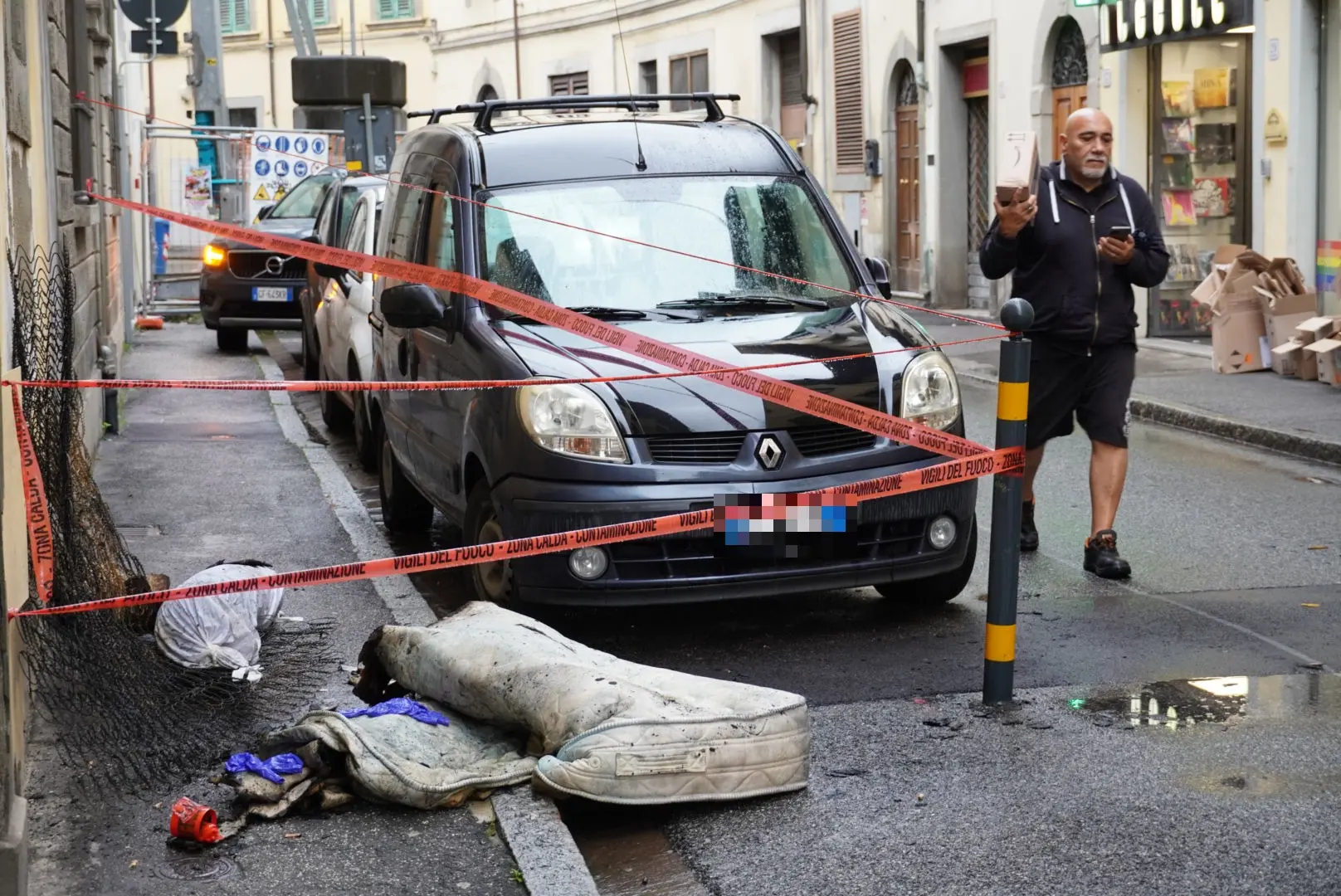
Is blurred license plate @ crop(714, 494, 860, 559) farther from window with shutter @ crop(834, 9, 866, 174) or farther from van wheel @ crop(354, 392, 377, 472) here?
window with shutter @ crop(834, 9, 866, 174)

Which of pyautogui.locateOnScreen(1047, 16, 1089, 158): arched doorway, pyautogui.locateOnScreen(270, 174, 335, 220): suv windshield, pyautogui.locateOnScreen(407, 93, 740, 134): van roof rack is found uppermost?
pyautogui.locateOnScreen(1047, 16, 1089, 158): arched doorway

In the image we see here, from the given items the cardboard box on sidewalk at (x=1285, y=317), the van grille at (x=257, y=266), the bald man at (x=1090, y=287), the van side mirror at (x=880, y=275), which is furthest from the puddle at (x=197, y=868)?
the van grille at (x=257, y=266)

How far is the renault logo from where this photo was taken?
20.2ft

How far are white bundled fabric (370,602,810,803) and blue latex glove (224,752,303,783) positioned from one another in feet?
1.83

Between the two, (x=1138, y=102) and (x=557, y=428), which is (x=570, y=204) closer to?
(x=557, y=428)

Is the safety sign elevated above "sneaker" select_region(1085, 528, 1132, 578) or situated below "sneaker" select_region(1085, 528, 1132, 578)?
above

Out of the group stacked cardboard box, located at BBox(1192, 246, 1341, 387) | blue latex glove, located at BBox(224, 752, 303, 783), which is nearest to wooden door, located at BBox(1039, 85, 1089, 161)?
stacked cardboard box, located at BBox(1192, 246, 1341, 387)

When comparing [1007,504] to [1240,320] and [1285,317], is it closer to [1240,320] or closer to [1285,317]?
[1285,317]

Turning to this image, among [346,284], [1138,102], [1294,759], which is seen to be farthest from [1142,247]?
[1138,102]

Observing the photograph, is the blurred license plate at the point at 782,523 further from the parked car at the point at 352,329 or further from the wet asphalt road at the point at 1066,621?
the parked car at the point at 352,329

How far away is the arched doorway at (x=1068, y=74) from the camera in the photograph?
19719mm

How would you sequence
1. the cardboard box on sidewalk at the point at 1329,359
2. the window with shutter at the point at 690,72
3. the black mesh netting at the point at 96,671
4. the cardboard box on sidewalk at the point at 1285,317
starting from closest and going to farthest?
the black mesh netting at the point at 96,671, the cardboard box on sidewalk at the point at 1329,359, the cardboard box on sidewalk at the point at 1285,317, the window with shutter at the point at 690,72

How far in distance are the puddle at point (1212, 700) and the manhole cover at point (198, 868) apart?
2.53 meters

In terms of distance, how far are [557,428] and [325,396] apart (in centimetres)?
746
